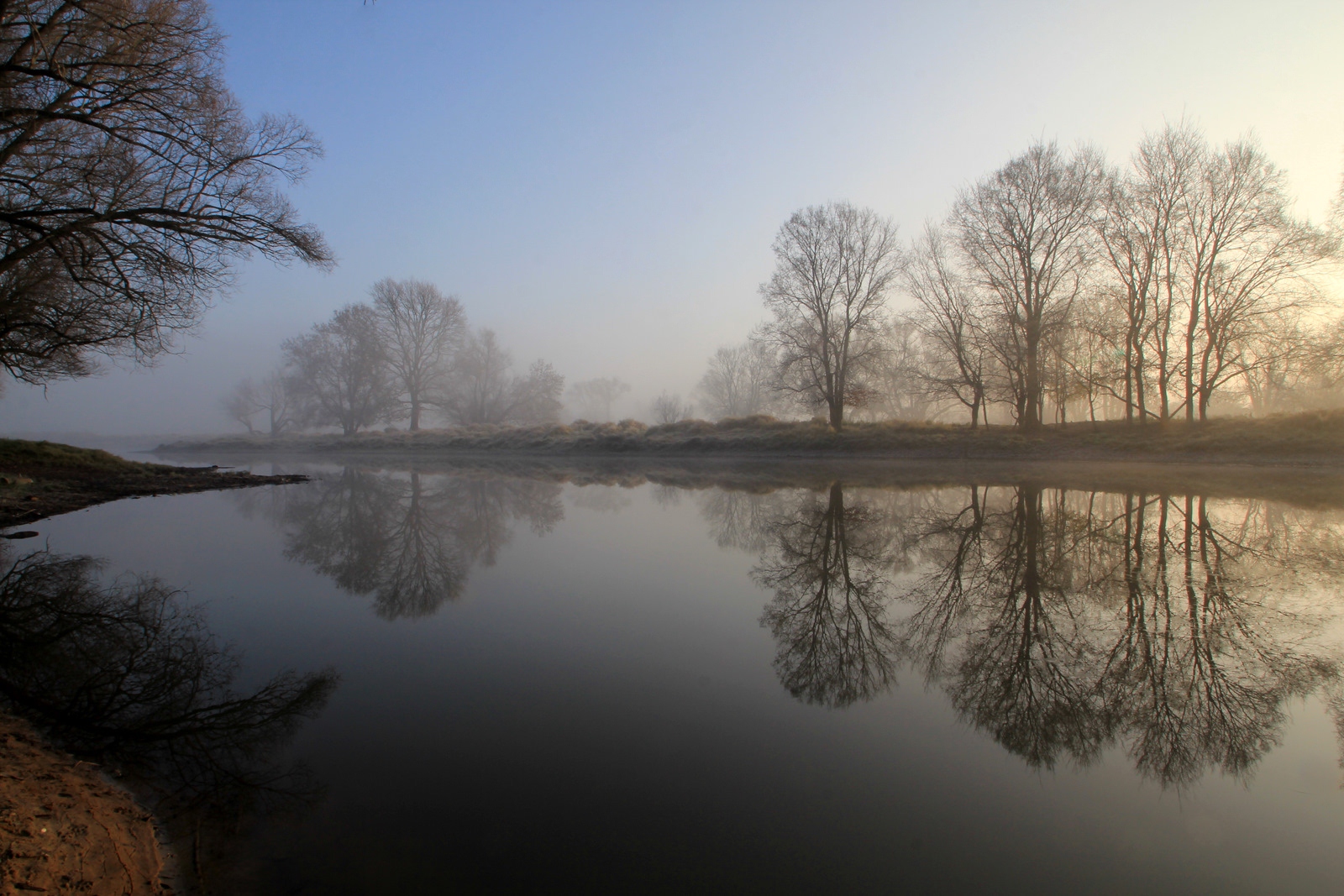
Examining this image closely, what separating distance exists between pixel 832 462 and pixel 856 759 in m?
22.3

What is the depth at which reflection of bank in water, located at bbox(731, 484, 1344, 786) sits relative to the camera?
321cm

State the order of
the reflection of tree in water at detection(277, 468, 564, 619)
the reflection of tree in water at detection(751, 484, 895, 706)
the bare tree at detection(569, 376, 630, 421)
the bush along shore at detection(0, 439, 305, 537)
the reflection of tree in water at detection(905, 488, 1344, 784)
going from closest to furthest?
the reflection of tree in water at detection(905, 488, 1344, 784)
the reflection of tree in water at detection(751, 484, 895, 706)
the reflection of tree in water at detection(277, 468, 564, 619)
the bush along shore at detection(0, 439, 305, 537)
the bare tree at detection(569, 376, 630, 421)

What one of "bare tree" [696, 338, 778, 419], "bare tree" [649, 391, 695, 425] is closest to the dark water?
"bare tree" [649, 391, 695, 425]

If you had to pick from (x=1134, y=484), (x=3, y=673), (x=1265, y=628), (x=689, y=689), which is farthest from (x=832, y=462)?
(x=3, y=673)

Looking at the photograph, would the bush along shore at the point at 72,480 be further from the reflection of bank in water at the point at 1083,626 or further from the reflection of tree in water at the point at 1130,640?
the reflection of tree in water at the point at 1130,640

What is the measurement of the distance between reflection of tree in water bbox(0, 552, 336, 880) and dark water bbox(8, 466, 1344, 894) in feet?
0.07

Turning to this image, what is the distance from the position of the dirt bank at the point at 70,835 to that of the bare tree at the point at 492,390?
5241 cm

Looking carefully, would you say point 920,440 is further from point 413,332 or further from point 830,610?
point 413,332

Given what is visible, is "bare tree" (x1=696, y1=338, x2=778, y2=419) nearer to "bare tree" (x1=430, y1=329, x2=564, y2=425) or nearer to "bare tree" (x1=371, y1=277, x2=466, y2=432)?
"bare tree" (x1=430, y1=329, x2=564, y2=425)

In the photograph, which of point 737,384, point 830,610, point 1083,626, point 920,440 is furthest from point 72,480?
point 737,384

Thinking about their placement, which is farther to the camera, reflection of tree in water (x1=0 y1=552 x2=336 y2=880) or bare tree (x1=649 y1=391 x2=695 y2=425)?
bare tree (x1=649 y1=391 x2=695 y2=425)

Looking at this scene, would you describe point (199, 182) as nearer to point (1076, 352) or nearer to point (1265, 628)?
point (1265, 628)

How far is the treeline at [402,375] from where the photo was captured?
160 feet

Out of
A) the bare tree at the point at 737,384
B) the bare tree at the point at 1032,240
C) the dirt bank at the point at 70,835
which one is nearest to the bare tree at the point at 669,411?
the bare tree at the point at 737,384
